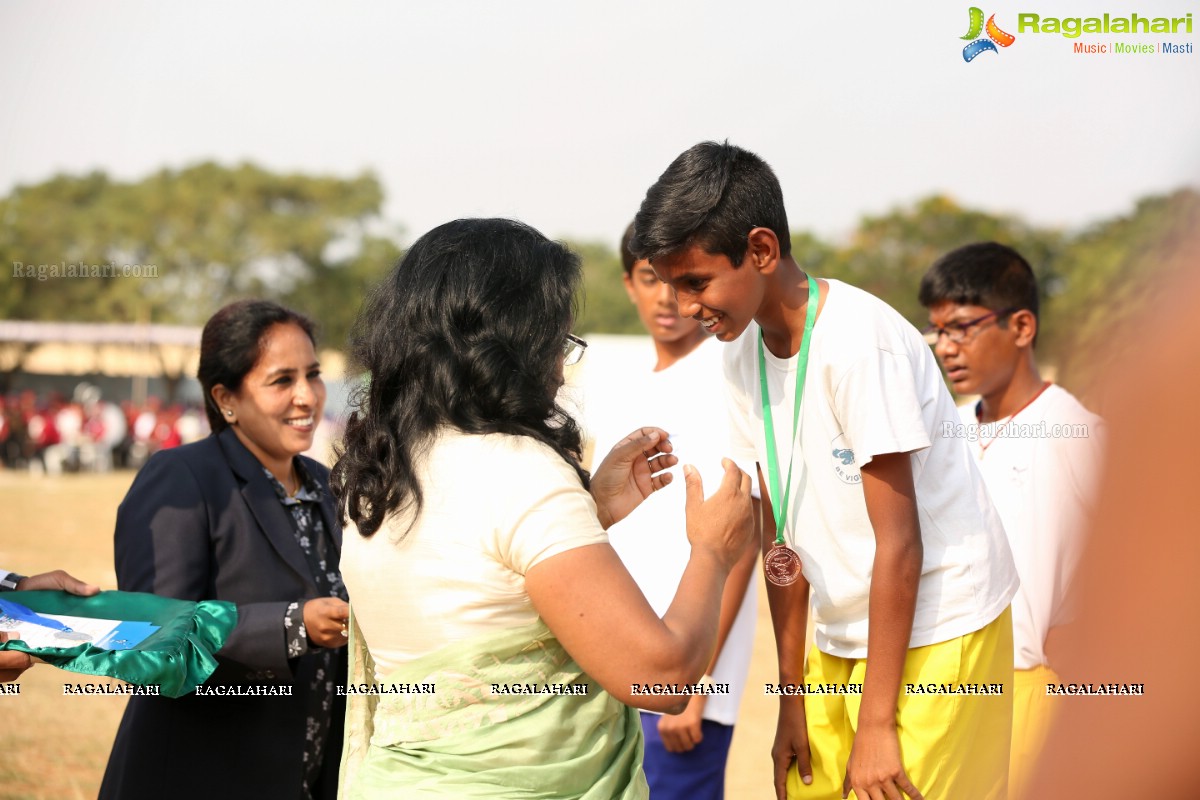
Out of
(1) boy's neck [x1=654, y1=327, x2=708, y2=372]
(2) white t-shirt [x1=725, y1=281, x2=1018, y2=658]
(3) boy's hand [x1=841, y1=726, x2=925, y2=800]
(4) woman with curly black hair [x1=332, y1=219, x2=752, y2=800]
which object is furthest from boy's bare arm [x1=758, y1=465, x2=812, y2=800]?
(1) boy's neck [x1=654, y1=327, x2=708, y2=372]

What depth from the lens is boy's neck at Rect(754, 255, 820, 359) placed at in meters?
2.52

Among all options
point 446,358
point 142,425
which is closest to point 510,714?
point 446,358

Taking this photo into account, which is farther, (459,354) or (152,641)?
(152,641)

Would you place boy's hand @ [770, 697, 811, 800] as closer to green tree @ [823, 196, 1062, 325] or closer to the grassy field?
the grassy field

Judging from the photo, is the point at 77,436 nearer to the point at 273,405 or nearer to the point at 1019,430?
the point at 273,405

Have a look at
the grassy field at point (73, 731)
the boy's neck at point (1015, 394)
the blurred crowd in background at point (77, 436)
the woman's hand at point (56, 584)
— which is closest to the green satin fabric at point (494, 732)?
the woman's hand at point (56, 584)

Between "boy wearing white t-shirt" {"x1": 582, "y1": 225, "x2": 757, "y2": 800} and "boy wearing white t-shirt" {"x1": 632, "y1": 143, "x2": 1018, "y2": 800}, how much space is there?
99 cm

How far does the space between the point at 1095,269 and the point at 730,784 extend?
108 ft

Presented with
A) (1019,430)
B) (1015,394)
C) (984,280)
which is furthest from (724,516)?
(984,280)

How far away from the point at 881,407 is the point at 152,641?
1.89m

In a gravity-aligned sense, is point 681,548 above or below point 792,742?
above

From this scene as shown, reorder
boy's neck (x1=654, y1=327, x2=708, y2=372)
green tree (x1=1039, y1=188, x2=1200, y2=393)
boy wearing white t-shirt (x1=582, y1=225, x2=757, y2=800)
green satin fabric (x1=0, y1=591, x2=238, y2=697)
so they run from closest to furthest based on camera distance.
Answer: green tree (x1=1039, y1=188, x2=1200, y2=393)
green satin fabric (x1=0, y1=591, x2=238, y2=697)
boy wearing white t-shirt (x1=582, y1=225, x2=757, y2=800)
boy's neck (x1=654, y1=327, x2=708, y2=372)

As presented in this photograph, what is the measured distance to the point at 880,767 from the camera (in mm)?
2410

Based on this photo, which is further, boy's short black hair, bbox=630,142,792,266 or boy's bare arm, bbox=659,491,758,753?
boy's bare arm, bbox=659,491,758,753
